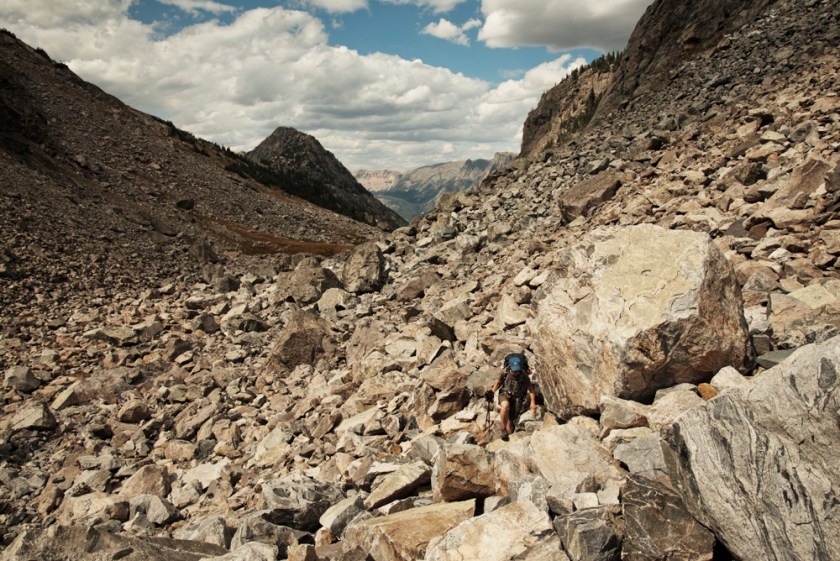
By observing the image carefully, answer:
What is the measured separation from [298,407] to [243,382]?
4.44 m

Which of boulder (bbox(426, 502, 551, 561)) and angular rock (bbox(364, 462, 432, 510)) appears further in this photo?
angular rock (bbox(364, 462, 432, 510))

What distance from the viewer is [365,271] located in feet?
88.5

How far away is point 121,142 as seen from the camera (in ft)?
283

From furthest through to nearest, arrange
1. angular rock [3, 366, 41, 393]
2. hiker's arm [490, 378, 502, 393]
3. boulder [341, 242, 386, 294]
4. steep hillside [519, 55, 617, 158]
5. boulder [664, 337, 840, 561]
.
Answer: steep hillside [519, 55, 617, 158]
boulder [341, 242, 386, 294]
angular rock [3, 366, 41, 393]
hiker's arm [490, 378, 502, 393]
boulder [664, 337, 840, 561]

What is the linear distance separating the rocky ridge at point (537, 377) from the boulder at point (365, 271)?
0.47 feet

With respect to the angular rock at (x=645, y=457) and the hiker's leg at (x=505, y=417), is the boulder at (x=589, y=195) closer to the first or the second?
the hiker's leg at (x=505, y=417)

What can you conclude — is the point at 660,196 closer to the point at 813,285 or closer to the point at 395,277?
the point at 813,285

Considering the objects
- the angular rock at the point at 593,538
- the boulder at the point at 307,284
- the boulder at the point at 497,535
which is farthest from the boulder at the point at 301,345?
the angular rock at the point at 593,538

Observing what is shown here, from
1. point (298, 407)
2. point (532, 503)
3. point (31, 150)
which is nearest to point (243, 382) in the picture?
point (298, 407)

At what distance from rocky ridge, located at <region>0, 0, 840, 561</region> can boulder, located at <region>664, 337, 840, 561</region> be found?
0.8 inches

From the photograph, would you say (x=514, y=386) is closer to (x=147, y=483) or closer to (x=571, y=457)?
(x=571, y=457)

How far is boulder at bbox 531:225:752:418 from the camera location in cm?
783

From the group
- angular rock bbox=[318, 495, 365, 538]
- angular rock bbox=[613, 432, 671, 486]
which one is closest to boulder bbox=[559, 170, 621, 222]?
angular rock bbox=[613, 432, 671, 486]

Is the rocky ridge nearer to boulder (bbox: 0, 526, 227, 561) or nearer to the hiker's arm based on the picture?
boulder (bbox: 0, 526, 227, 561)
